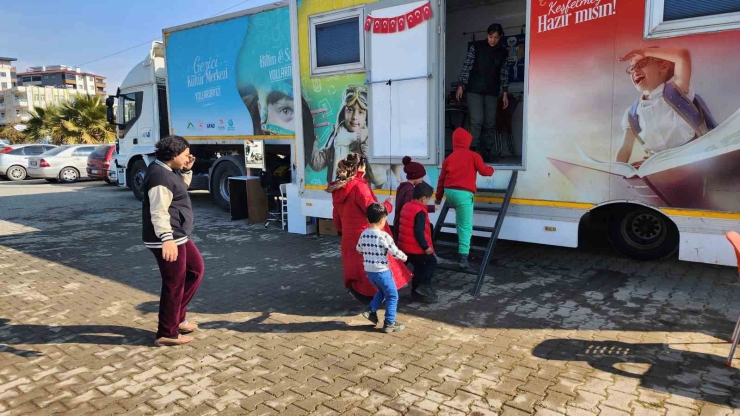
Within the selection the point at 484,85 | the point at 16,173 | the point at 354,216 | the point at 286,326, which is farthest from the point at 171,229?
the point at 16,173

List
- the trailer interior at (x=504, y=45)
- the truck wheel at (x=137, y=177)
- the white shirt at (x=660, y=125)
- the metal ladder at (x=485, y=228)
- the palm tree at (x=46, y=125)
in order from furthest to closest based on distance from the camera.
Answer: the palm tree at (x=46, y=125) < the truck wheel at (x=137, y=177) < the trailer interior at (x=504, y=45) < the metal ladder at (x=485, y=228) < the white shirt at (x=660, y=125)

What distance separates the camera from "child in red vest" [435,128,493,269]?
207 inches

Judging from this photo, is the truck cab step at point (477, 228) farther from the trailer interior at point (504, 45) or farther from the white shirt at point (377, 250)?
the trailer interior at point (504, 45)

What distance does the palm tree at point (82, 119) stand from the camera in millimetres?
25969

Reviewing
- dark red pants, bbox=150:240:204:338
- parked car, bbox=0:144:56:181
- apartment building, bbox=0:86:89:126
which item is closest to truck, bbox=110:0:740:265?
dark red pants, bbox=150:240:204:338

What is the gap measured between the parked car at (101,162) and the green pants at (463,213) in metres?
15.3

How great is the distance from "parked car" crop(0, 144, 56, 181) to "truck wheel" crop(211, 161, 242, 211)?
Answer: 13691 mm

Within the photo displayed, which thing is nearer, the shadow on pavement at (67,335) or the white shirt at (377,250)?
the white shirt at (377,250)

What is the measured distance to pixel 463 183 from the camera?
5.27m

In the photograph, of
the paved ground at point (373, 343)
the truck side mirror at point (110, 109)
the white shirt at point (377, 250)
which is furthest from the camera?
the truck side mirror at point (110, 109)

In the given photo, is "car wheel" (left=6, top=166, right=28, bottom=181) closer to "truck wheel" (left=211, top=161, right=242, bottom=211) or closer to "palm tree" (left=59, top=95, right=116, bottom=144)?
"palm tree" (left=59, top=95, right=116, bottom=144)

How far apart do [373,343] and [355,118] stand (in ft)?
11.6

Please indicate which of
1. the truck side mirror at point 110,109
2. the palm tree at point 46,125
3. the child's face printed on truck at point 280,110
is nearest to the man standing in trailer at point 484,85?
the child's face printed on truck at point 280,110

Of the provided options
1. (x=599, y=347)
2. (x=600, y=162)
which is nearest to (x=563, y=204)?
(x=600, y=162)
